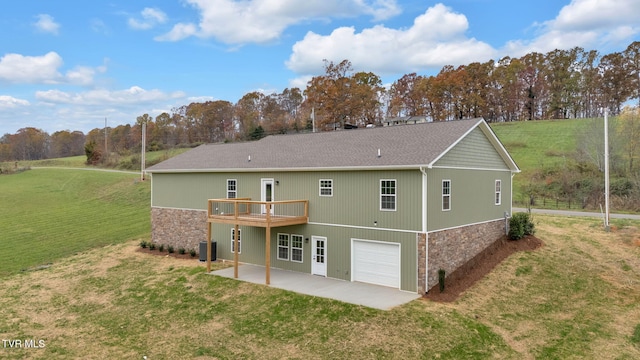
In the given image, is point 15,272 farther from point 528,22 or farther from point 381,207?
point 528,22

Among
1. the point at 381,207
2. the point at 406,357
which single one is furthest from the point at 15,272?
the point at 406,357

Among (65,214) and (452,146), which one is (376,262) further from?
(65,214)

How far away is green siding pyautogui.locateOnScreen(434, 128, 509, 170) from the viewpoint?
630 inches

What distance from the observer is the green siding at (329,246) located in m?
14.7

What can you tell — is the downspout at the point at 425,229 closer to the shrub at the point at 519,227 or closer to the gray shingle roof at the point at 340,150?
the gray shingle roof at the point at 340,150

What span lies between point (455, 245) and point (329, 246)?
16.4ft

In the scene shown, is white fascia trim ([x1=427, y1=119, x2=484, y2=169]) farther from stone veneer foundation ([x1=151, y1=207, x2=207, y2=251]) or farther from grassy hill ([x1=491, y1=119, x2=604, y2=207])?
grassy hill ([x1=491, y1=119, x2=604, y2=207])

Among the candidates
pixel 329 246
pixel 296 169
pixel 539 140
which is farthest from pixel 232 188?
pixel 539 140

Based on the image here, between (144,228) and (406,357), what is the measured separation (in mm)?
23513

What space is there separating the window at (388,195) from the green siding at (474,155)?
178 centimetres

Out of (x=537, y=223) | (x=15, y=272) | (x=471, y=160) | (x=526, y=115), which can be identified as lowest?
(x=15, y=272)

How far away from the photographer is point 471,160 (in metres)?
17.4

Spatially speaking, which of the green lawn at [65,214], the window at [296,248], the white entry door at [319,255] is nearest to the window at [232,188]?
the window at [296,248]

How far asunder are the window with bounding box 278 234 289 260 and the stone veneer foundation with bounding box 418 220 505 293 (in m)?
6.26
